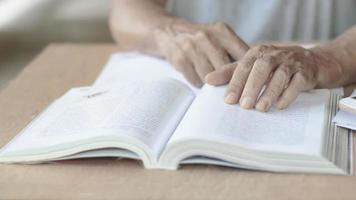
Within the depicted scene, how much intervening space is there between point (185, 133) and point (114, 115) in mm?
139

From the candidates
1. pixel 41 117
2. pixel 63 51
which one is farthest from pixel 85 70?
pixel 41 117

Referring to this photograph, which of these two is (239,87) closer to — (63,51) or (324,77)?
(324,77)

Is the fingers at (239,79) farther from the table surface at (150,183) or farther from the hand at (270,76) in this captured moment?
the table surface at (150,183)

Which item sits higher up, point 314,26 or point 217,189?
point 314,26

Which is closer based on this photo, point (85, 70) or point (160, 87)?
point (160, 87)

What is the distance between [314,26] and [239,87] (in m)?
0.74

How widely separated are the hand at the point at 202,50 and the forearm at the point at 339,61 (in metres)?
0.16

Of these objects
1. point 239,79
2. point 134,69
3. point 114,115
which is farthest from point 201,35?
point 114,115

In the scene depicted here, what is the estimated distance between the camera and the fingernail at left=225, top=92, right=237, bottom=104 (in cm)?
110

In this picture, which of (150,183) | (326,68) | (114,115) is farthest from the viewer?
(326,68)

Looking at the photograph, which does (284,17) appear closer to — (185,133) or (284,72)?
(284,72)

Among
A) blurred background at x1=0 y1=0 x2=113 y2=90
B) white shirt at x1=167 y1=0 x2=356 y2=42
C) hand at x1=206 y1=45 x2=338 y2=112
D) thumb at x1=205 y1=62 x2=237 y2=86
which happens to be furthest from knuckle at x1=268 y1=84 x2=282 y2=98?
blurred background at x1=0 y1=0 x2=113 y2=90

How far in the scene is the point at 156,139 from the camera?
3.28 ft

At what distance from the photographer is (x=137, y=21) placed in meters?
1.63
